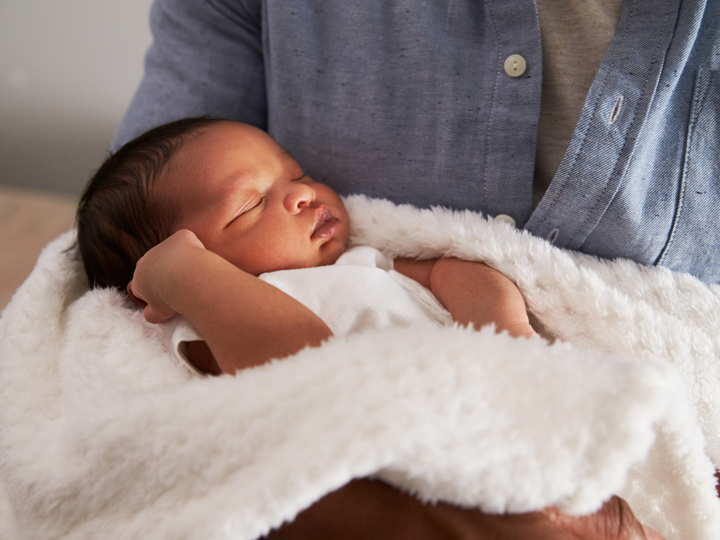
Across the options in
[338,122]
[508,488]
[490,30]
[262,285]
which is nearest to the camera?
[508,488]

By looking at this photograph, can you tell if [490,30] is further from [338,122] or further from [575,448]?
[575,448]

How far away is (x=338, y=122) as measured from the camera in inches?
33.1

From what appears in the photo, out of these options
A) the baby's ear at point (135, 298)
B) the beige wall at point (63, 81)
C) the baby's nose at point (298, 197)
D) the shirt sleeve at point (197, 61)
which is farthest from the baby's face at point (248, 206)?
the beige wall at point (63, 81)

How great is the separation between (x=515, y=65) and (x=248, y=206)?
17.5 inches

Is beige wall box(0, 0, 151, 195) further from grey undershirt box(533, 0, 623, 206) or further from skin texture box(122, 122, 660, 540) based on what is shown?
grey undershirt box(533, 0, 623, 206)

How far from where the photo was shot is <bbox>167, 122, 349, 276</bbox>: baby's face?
708mm

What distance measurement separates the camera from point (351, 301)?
639mm

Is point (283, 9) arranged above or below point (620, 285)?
above

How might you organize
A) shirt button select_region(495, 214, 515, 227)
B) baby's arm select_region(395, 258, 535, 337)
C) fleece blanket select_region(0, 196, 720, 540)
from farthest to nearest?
shirt button select_region(495, 214, 515, 227), baby's arm select_region(395, 258, 535, 337), fleece blanket select_region(0, 196, 720, 540)

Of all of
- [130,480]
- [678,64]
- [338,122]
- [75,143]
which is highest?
[678,64]

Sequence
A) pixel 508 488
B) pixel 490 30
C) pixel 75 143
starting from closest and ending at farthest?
pixel 508 488 → pixel 490 30 → pixel 75 143

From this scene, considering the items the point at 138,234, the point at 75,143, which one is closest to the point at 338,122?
the point at 138,234

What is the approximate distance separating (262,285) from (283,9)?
1.83ft

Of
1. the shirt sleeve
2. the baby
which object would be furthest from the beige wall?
the baby
